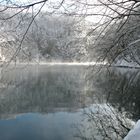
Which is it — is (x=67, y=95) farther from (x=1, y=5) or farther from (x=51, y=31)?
(x=51, y=31)

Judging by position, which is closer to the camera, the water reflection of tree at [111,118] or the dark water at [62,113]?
the water reflection of tree at [111,118]

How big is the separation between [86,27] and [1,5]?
2.07m

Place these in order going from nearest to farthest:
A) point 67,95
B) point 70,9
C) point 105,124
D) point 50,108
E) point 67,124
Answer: point 70,9 → point 105,124 → point 67,124 → point 50,108 → point 67,95

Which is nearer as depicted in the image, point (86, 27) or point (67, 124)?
point (86, 27)

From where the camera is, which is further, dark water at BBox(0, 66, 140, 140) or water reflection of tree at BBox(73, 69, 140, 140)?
dark water at BBox(0, 66, 140, 140)

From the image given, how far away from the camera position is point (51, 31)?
102 m

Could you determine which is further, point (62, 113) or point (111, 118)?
point (62, 113)

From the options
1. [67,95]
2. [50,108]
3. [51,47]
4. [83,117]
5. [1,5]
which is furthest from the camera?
[51,47]

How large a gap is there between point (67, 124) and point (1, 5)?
738 cm

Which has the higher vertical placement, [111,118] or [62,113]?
[111,118]

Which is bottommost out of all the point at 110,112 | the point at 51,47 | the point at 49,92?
the point at 51,47

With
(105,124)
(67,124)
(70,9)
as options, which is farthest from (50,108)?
(70,9)

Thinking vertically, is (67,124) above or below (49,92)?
above

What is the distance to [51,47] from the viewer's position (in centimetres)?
9862
